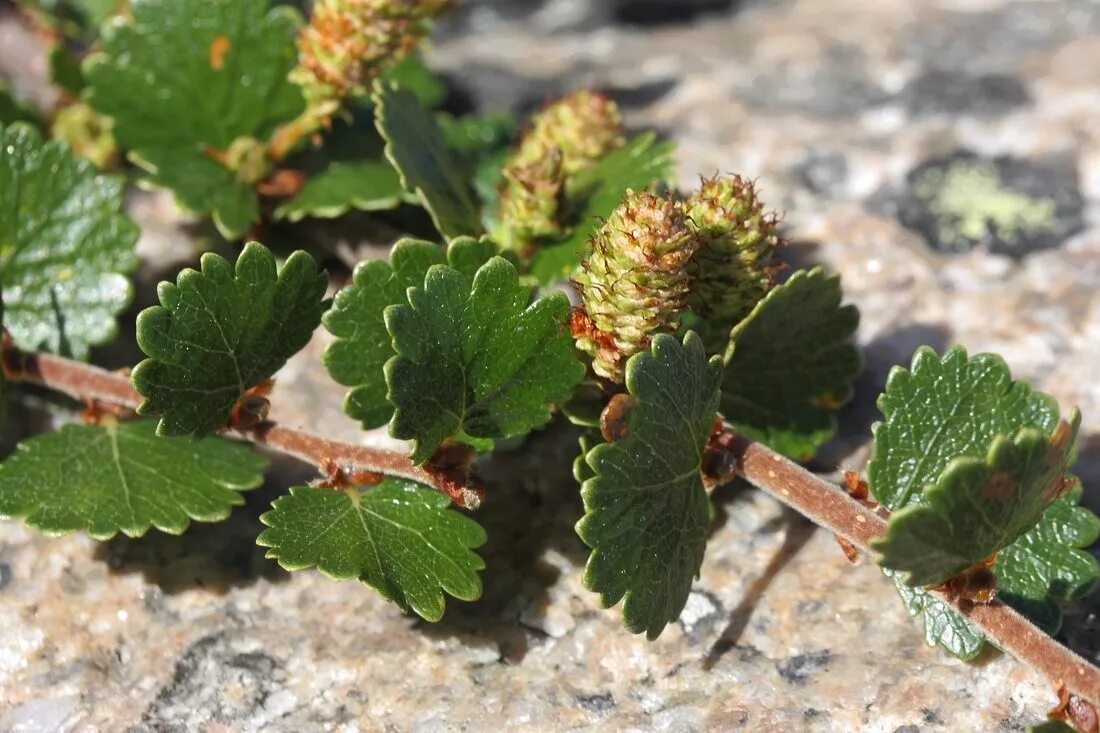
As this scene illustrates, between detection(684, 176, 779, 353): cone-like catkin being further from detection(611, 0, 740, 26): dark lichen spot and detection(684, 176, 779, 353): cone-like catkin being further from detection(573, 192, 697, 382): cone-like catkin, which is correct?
detection(611, 0, 740, 26): dark lichen spot

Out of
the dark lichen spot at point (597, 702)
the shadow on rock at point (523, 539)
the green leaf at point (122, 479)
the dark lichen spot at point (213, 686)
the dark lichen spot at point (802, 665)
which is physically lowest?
the dark lichen spot at point (802, 665)

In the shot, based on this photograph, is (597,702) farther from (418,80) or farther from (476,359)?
(418,80)

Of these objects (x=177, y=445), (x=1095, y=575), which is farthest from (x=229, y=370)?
(x=1095, y=575)

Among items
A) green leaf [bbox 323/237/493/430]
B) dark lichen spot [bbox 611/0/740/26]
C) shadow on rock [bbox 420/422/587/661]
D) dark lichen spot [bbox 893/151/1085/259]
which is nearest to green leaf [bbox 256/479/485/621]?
green leaf [bbox 323/237/493/430]

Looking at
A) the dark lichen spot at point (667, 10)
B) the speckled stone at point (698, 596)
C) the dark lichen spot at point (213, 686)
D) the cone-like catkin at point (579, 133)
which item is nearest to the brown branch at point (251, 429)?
the speckled stone at point (698, 596)

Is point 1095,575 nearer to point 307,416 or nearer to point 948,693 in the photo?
point 948,693

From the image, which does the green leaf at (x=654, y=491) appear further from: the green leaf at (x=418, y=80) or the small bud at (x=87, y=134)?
the small bud at (x=87, y=134)

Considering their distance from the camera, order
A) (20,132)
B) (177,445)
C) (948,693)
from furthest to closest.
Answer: (20,132) → (177,445) → (948,693)

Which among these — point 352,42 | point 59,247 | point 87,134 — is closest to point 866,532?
point 352,42
